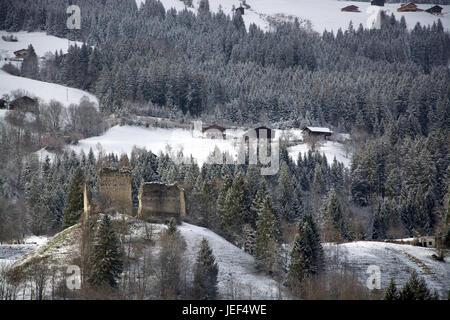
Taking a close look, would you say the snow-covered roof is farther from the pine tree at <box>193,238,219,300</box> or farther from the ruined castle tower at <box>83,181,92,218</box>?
the pine tree at <box>193,238,219,300</box>

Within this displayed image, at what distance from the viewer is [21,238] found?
69.9m

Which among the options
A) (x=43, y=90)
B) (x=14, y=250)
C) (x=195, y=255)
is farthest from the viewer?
(x=43, y=90)

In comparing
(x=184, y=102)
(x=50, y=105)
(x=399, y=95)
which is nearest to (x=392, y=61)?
(x=399, y=95)

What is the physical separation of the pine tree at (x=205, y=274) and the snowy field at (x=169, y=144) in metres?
39.5

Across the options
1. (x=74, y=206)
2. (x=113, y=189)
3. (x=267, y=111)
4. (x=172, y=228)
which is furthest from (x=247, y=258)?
(x=267, y=111)

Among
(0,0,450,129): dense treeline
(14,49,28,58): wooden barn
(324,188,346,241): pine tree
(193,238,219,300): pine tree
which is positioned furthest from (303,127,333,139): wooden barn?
(14,49,28,58): wooden barn

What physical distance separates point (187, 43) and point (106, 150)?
73.2 metres

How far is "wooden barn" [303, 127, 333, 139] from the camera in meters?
108

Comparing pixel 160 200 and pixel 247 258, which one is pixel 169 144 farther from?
pixel 247 258

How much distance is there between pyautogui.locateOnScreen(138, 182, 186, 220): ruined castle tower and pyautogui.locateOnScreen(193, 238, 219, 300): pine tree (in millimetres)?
7754

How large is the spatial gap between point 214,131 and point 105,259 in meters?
62.0

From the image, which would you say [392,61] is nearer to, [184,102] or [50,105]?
[184,102]

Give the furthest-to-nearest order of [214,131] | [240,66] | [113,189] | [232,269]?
[240,66] → [214,131] → [113,189] → [232,269]

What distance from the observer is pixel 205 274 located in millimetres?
52469
